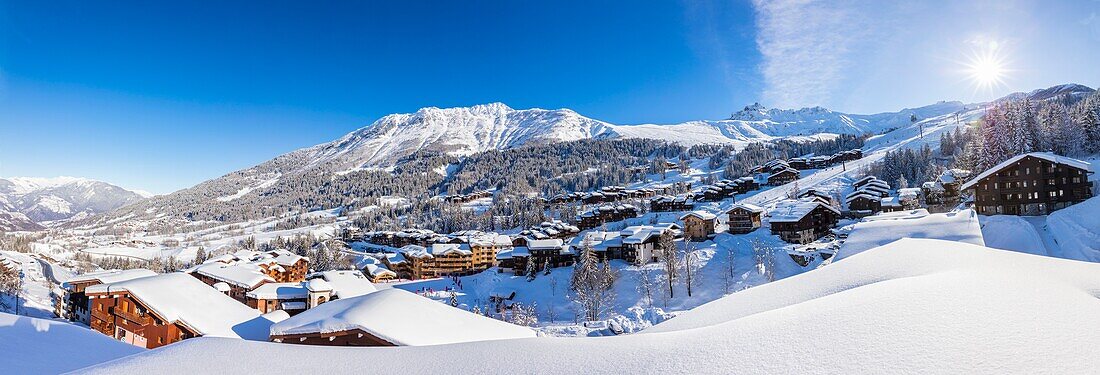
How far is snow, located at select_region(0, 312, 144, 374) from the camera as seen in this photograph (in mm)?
8023

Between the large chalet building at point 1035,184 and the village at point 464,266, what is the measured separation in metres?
0.08

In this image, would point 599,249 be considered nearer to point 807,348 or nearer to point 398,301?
point 398,301

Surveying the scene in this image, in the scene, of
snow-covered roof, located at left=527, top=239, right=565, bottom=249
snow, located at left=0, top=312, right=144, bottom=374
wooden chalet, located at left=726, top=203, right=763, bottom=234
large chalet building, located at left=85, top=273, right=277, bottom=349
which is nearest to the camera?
snow, located at left=0, top=312, right=144, bottom=374

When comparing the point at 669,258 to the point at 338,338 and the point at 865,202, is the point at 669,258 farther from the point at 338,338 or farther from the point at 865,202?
the point at 865,202

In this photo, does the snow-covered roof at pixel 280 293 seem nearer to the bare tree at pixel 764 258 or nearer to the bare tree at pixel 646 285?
the bare tree at pixel 646 285

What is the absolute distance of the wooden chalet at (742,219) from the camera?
211ft

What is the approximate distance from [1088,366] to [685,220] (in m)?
65.5

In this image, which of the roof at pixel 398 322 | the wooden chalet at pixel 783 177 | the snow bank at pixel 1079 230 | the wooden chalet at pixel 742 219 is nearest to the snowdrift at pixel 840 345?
the roof at pixel 398 322

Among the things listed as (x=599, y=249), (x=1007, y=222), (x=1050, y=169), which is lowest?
(x=599, y=249)

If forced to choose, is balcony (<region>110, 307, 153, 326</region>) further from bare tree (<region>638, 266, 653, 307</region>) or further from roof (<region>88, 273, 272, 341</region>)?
bare tree (<region>638, 266, 653, 307</region>)

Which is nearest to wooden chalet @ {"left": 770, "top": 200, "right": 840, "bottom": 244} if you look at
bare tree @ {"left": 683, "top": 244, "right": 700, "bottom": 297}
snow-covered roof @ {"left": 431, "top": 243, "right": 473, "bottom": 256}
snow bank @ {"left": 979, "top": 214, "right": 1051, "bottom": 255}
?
bare tree @ {"left": 683, "top": 244, "right": 700, "bottom": 297}

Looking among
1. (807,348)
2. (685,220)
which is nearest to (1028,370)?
(807,348)

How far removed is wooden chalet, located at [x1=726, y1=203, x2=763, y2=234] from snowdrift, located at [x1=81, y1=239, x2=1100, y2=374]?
5914 centimetres

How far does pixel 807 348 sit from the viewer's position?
15.0 feet
